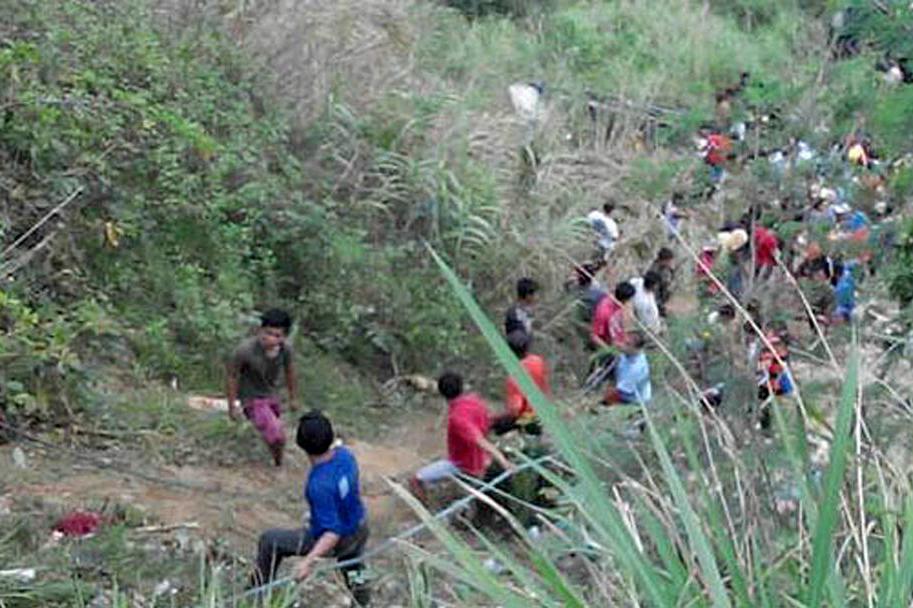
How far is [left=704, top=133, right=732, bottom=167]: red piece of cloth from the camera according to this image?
408 inches

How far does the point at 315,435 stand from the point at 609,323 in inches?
187

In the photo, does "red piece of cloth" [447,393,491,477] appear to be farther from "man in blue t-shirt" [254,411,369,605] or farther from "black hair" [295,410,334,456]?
"black hair" [295,410,334,456]

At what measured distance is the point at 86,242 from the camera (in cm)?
970

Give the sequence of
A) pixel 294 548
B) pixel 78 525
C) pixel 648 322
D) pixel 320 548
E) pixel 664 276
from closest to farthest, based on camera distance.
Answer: pixel 320 548 < pixel 294 548 < pixel 78 525 < pixel 648 322 < pixel 664 276

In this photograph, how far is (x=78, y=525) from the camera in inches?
265

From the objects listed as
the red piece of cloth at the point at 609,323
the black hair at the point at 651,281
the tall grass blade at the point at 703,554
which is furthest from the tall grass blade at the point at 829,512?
the black hair at the point at 651,281

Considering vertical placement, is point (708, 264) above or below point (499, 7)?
above

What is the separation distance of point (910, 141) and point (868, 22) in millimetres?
645

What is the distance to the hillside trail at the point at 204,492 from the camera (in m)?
7.46

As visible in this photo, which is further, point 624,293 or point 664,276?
point 664,276

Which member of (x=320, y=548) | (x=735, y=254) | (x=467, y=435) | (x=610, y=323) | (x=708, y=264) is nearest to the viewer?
(x=320, y=548)

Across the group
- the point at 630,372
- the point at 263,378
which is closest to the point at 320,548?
the point at 263,378

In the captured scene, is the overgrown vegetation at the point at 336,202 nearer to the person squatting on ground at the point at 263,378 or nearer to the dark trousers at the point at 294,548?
the dark trousers at the point at 294,548

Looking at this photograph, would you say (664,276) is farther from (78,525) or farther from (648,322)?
(78,525)
